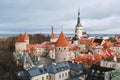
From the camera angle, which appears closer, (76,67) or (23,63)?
(76,67)

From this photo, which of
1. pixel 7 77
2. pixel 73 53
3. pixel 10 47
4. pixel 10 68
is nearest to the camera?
pixel 7 77

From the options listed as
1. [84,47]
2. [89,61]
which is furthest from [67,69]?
[84,47]

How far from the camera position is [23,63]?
35.8 m

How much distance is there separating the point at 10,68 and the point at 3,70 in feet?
4.28

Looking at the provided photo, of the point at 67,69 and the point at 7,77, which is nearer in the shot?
the point at 7,77

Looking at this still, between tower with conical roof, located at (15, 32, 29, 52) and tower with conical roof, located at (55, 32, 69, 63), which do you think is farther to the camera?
tower with conical roof, located at (15, 32, 29, 52)

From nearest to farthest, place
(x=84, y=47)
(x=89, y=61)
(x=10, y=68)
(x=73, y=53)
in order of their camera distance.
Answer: (x=10, y=68), (x=89, y=61), (x=73, y=53), (x=84, y=47)

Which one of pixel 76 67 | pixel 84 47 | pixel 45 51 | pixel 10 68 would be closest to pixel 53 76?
pixel 76 67

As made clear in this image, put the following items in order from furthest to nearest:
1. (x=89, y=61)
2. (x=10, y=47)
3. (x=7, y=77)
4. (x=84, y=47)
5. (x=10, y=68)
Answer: (x=84, y=47), (x=10, y=47), (x=89, y=61), (x=10, y=68), (x=7, y=77)

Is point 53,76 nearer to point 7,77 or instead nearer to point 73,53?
point 7,77

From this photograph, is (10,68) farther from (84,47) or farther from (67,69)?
(84,47)

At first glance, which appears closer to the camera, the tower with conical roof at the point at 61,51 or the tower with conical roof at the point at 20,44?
the tower with conical roof at the point at 61,51

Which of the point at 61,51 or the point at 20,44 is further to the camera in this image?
the point at 20,44

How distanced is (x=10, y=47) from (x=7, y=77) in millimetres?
27342
